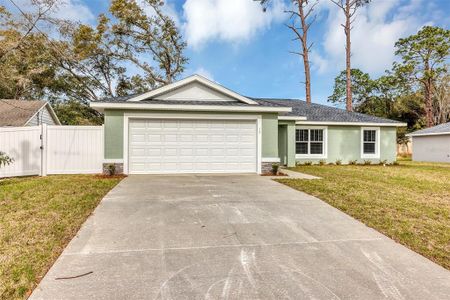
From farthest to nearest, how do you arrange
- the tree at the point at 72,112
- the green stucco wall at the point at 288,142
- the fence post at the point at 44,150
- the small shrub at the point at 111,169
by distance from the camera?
the tree at the point at 72,112 < the green stucco wall at the point at 288,142 < the fence post at the point at 44,150 < the small shrub at the point at 111,169


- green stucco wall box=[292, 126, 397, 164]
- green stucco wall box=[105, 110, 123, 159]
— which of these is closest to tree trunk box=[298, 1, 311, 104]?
green stucco wall box=[292, 126, 397, 164]

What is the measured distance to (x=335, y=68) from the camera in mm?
38562

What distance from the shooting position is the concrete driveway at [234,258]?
110 inches

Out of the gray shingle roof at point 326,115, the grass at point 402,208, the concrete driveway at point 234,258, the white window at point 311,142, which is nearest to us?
the concrete driveway at point 234,258

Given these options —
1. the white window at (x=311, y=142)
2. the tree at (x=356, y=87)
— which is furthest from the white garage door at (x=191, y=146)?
the tree at (x=356, y=87)

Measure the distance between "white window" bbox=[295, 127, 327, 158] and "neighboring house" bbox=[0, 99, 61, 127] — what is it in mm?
15544

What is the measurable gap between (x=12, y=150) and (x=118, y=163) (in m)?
3.70

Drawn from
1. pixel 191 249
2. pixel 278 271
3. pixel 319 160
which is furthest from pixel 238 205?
pixel 319 160

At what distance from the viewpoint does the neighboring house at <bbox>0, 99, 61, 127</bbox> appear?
16016mm

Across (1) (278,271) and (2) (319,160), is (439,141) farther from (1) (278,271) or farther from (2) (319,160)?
(1) (278,271)

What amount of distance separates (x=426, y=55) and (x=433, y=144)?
13073mm

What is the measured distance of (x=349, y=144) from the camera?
16734 mm

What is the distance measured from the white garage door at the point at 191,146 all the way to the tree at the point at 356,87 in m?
32.4

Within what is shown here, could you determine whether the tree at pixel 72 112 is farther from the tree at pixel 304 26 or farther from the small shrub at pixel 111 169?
the tree at pixel 304 26
